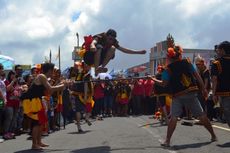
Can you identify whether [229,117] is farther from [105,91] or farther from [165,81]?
[105,91]

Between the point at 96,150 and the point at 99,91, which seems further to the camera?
the point at 99,91

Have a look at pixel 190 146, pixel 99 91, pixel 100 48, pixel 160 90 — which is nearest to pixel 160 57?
pixel 99 91

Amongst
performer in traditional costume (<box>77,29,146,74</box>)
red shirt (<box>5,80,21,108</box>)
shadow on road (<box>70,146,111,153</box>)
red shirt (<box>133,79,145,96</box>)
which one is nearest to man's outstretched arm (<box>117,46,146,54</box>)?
performer in traditional costume (<box>77,29,146,74</box>)

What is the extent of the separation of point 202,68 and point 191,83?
4.98m

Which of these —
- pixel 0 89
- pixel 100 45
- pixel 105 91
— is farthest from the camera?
pixel 105 91

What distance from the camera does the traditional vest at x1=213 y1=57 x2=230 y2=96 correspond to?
10.0m

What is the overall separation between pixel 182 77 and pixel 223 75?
2.82ft

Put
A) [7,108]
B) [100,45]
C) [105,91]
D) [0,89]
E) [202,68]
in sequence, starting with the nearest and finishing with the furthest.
Answer: [100,45] → [0,89] → [7,108] → [202,68] → [105,91]

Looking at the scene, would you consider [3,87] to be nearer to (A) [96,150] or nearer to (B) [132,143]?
(B) [132,143]

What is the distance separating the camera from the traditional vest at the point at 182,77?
10.0m

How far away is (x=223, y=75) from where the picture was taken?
10086mm

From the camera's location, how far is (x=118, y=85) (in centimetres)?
2498

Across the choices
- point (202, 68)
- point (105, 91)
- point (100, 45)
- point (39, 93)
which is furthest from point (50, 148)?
point (105, 91)

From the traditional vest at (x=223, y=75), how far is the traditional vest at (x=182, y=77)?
19.5 inches
